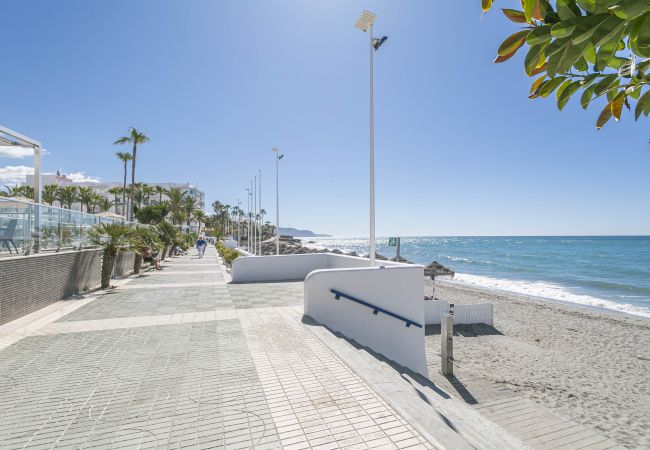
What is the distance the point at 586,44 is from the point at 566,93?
1.33 feet

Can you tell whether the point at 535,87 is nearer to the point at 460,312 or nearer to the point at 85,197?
the point at 460,312

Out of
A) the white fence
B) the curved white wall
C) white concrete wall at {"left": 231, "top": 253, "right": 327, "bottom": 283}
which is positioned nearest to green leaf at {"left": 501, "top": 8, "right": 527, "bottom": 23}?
the curved white wall

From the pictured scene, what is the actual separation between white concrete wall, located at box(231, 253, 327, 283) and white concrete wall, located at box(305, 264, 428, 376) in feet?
19.6

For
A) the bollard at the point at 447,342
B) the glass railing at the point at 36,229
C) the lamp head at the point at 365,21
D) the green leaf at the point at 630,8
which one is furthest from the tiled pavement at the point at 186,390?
the lamp head at the point at 365,21

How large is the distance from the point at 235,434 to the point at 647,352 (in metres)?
15.3

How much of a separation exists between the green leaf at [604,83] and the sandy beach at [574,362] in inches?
309

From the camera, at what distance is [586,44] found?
3.54 ft

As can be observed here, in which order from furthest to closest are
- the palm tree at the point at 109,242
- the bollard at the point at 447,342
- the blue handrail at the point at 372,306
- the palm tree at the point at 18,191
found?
the palm tree at the point at 18,191 < the palm tree at the point at 109,242 < the bollard at the point at 447,342 < the blue handrail at the point at 372,306

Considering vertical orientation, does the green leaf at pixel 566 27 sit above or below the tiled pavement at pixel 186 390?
above

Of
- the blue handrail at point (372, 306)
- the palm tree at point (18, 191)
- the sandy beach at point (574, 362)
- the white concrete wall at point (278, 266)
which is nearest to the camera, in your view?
the blue handrail at point (372, 306)

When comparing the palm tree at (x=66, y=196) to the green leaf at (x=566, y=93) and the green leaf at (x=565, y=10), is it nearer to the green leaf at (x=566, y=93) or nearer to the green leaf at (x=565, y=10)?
the green leaf at (x=566, y=93)

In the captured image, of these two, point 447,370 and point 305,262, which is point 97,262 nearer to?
point 305,262

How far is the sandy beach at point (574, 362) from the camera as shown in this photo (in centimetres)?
745

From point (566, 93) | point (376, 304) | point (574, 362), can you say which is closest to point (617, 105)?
point (566, 93)
